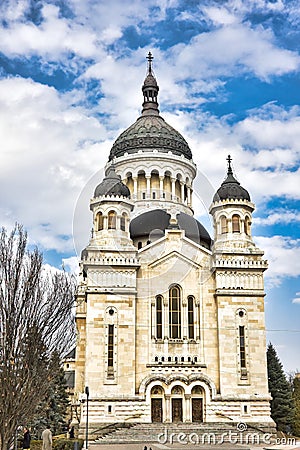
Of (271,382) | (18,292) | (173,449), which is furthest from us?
(271,382)

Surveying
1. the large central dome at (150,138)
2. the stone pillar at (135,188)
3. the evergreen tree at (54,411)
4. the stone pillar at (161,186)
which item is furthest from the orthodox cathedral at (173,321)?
the large central dome at (150,138)

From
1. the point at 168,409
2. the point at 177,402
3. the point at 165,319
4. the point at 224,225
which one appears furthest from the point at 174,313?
the point at 224,225

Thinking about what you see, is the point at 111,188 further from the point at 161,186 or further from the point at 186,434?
the point at 186,434

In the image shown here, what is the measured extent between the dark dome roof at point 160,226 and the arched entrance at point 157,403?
11803 millimetres

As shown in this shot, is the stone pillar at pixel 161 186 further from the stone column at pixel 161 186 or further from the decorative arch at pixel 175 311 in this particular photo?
the decorative arch at pixel 175 311

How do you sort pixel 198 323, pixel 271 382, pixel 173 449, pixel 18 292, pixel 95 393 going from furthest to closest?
pixel 271 382
pixel 198 323
pixel 95 393
pixel 173 449
pixel 18 292

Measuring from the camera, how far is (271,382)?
49281 millimetres

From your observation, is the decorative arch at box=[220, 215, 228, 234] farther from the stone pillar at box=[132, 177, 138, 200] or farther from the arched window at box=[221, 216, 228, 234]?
the stone pillar at box=[132, 177, 138, 200]

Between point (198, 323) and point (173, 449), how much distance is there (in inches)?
510

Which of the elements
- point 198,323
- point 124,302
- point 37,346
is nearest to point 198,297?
point 198,323

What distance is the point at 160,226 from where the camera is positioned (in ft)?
160

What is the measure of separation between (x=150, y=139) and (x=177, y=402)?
24432 mm

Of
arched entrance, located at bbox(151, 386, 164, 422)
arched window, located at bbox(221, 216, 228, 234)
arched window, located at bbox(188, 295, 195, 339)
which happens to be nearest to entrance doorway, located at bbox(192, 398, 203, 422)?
arched entrance, located at bbox(151, 386, 164, 422)

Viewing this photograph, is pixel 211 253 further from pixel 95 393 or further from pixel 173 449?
pixel 173 449
